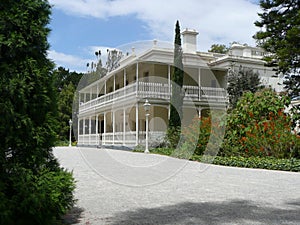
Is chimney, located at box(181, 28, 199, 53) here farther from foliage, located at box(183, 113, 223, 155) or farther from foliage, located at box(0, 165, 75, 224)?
foliage, located at box(0, 165, 75, 224)

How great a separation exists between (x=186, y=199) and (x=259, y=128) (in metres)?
8.50

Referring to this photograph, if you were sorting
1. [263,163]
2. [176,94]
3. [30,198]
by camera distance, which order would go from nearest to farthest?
[30,198] → [263,163] → [176,94]

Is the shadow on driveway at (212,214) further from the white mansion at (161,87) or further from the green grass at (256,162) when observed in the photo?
the white mansion at (161,87)

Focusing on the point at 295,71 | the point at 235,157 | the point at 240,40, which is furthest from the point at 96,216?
the point at 240,40

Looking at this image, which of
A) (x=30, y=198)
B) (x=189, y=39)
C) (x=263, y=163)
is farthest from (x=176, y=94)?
(x=30, y=198)

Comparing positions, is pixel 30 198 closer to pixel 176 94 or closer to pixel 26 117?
pixel 26 117

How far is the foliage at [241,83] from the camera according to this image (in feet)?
84.6

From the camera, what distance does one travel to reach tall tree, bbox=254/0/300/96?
61.7ft

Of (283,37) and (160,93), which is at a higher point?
(283,37)

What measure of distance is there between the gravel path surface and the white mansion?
1301cm

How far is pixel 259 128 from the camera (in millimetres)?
14172

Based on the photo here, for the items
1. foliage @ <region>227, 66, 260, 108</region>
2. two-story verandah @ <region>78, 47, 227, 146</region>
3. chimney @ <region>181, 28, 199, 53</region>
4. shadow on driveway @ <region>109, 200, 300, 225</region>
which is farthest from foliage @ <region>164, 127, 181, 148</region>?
shadow on driveway @ <region>109, 200, 300, 225</region>

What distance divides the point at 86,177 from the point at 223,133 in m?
7.64

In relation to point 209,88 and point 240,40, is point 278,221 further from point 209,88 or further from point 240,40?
point 240,40
